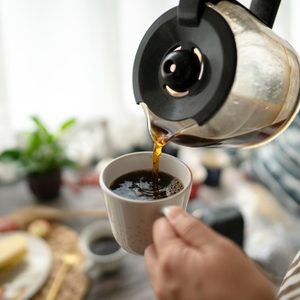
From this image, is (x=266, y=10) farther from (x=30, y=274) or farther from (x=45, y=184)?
(x=45, y=184)

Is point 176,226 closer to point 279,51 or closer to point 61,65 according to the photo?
point 279,51

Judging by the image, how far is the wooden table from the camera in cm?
83

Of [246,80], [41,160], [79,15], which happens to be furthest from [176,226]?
[79,15]

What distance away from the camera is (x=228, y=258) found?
35cm

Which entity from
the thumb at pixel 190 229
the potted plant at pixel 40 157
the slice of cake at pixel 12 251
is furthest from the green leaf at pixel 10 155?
the thumb at pixel 190 229

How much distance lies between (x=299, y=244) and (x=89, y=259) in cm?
49

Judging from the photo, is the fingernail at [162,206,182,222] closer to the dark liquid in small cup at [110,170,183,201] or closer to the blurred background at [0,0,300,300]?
the dark liquid in small cup at [110,170,183,201]

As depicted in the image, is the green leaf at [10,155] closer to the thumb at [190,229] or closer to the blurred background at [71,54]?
the blurred background at [71,54]

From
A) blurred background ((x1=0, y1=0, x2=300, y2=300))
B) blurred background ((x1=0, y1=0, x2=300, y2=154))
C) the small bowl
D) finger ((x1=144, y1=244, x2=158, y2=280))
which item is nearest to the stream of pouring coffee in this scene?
finger ((x1=144, y1=244, x2=158, y2=280))

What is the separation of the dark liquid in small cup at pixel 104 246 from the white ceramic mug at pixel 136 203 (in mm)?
445

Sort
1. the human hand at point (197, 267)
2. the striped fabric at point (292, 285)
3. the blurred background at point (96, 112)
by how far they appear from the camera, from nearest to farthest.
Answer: the human hand at point (197, 267)
the striped fabric at point (292, 285)
the blurred background at point (96, 112)

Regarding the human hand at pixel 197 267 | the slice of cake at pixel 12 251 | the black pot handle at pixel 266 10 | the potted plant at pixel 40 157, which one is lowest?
Result: the slice of cake at pixel 12 251

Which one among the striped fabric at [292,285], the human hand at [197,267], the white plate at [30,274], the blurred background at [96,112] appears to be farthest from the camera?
the blurred background at [96,112]

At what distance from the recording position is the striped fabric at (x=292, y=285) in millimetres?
439
